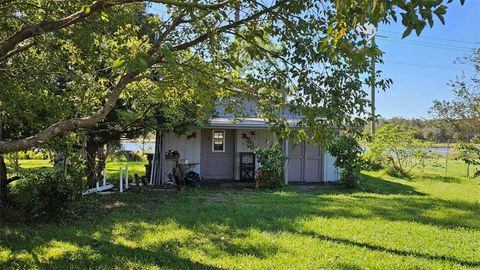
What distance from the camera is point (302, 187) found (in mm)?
13734

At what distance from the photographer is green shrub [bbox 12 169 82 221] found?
698 cm

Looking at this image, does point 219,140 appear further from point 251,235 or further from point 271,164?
point 251,235

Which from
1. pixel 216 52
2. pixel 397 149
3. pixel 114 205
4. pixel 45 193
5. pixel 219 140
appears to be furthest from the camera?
pixel 397 149

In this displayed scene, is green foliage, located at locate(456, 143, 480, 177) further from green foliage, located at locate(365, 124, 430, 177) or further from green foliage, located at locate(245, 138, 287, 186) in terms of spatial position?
green foliage, located at locate(365, 124, 430, 177)

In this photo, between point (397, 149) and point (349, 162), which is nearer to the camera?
point (349, 162)

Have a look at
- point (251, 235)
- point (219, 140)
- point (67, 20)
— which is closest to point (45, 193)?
point (251, 235)

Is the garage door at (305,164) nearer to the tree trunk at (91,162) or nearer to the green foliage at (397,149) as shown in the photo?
the green foliage at (397,149)

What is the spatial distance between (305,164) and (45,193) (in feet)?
34.0

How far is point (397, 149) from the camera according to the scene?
1841 cm

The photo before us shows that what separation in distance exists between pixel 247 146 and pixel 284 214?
262 inches

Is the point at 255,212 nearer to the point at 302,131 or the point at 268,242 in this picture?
the point at 268,242

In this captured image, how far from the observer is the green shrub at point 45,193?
6980 mm

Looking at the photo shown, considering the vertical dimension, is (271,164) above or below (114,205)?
above

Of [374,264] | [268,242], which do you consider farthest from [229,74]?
[374,264]
